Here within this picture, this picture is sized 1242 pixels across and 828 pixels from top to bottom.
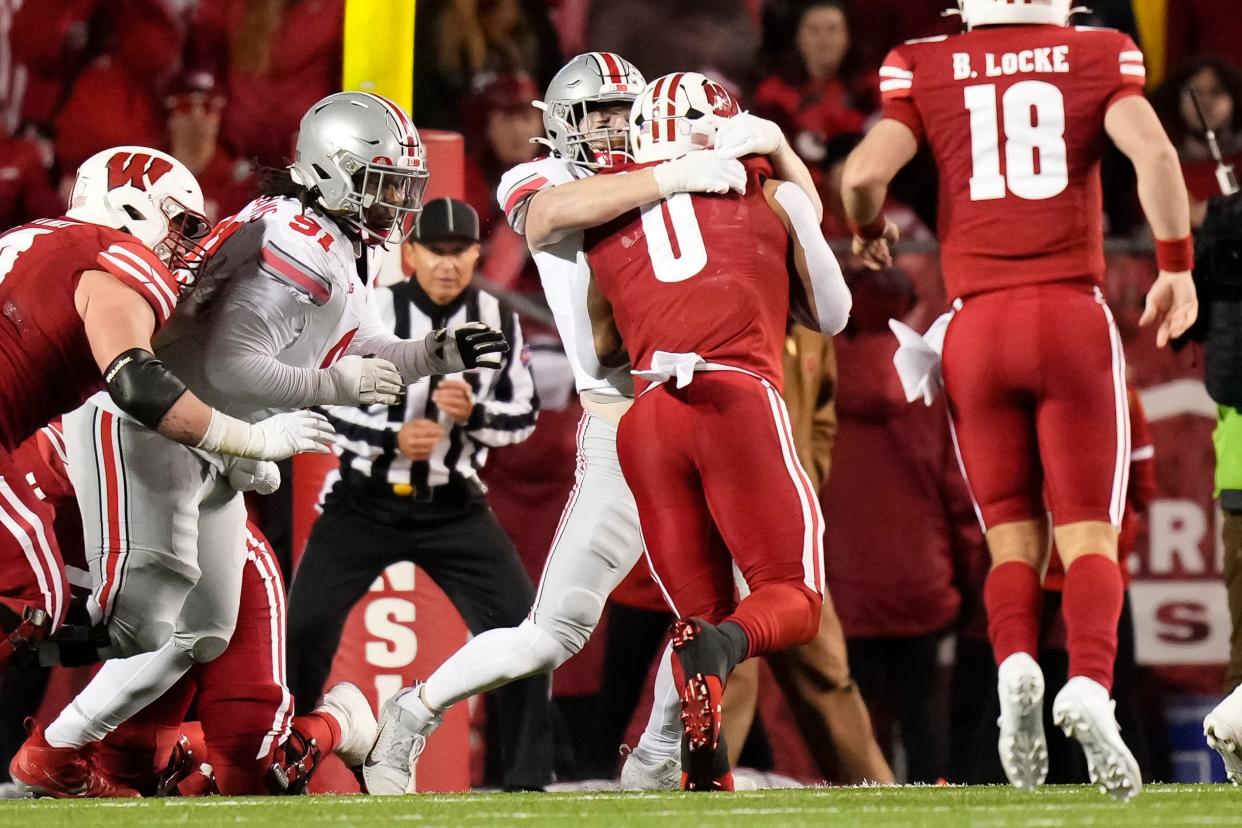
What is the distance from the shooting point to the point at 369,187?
4348mm

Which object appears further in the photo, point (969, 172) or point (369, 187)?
point (369, 187)

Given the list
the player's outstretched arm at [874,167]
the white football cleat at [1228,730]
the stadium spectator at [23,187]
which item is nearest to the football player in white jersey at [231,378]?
the player's outstretched arm at [874,167]

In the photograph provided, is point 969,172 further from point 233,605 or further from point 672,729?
point 233,605

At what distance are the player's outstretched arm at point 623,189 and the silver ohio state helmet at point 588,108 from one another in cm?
49

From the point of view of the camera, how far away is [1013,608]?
3572mm

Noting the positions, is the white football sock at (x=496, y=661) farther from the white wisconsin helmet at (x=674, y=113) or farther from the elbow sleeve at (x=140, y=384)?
the white wisconsin helmet at (x=674, y=113)

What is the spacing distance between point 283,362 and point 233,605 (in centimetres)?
57

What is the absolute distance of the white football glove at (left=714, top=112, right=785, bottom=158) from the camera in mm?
3850

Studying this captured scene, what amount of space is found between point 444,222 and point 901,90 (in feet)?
5.40

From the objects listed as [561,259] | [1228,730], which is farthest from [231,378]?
[1228,730]

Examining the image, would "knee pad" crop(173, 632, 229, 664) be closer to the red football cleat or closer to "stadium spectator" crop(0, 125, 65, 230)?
the red football cleat

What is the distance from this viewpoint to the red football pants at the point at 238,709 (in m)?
4.44

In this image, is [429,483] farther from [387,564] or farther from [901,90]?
[901,90]

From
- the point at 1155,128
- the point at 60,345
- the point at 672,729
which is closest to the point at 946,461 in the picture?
the point at 672,729
